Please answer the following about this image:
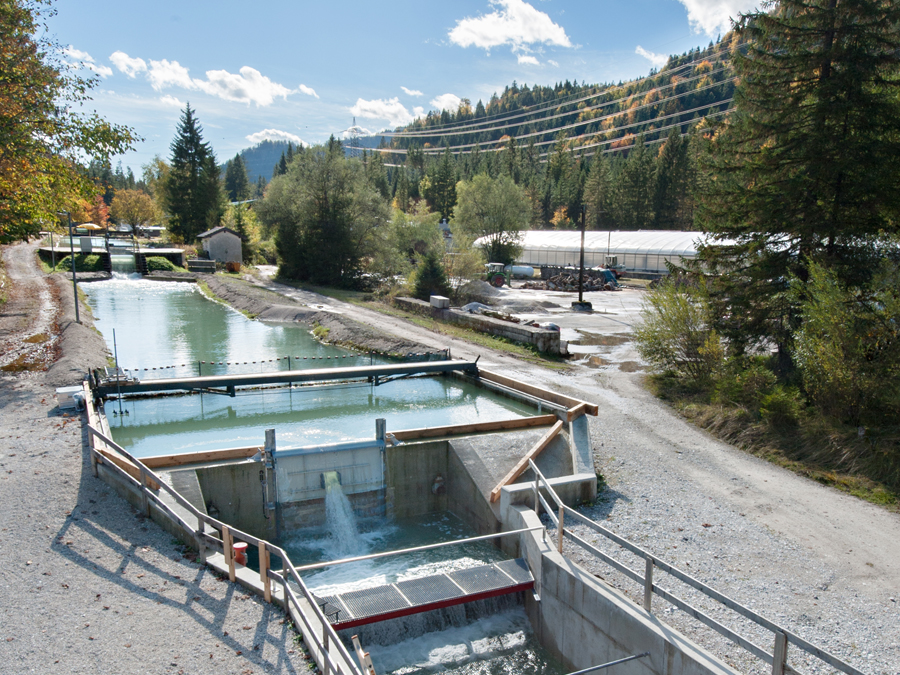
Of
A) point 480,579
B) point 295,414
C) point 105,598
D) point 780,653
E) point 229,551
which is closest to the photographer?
point 780,653

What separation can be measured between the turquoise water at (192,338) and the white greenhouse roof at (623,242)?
34.9 metres

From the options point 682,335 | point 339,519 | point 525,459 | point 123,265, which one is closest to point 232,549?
point 339,519

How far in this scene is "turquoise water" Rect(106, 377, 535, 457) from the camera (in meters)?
14.9

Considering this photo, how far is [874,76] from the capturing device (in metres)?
15.2

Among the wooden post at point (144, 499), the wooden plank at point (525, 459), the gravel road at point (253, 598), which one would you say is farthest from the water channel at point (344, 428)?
the wooden post at point (144, 499)

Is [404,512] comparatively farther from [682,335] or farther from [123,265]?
[123,265]

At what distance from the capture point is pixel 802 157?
622 inches

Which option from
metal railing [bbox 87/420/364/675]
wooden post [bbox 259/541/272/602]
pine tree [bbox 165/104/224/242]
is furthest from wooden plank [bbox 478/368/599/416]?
pine tree [bbox 165/104/224/242]

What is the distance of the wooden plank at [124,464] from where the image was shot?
32.8 ft

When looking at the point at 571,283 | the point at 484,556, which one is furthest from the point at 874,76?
the point at 571,283

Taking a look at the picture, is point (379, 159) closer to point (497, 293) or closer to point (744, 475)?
point (497, 293)

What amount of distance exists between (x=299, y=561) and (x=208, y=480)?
2.41m

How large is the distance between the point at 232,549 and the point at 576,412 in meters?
8.58

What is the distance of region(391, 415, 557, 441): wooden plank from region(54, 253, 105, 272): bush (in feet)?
142
